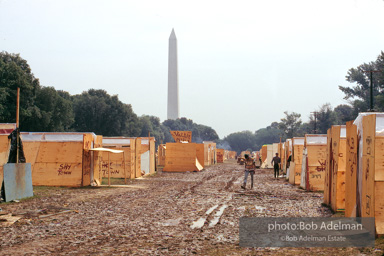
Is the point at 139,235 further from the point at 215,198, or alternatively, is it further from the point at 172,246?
the point at 215,198

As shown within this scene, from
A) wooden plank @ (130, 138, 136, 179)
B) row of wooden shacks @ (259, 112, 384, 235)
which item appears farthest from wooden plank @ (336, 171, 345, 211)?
wooden plank @ (130, 138, 136, 179)

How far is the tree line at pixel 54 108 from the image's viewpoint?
50.9m

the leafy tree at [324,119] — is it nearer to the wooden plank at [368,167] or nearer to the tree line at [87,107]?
the tree line at [87,107]

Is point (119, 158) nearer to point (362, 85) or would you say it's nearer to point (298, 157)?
point (298, 157)

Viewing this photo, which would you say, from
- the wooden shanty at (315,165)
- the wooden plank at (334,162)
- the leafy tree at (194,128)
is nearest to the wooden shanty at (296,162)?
the wooden shanty at (315,165)

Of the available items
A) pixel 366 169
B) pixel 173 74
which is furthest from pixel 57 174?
pixel 173 74

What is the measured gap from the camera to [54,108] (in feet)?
204

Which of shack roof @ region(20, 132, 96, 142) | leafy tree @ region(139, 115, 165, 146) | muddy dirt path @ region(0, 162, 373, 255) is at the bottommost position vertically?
muddy dirt path @ region(0, 162, 373, 255)

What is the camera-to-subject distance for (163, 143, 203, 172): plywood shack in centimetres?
4656

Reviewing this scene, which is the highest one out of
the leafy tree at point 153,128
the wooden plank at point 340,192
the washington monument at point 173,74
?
the washington monument at point 173,74

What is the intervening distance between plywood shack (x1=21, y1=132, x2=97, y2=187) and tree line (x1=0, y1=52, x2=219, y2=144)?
81.8ft

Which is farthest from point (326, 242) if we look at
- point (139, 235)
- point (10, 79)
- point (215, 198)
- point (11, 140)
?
point (10, 79)

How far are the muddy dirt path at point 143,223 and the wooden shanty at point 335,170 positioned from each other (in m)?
0.58

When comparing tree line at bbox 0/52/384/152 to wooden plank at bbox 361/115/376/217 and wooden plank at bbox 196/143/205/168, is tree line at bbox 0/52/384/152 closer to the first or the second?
wooden plank at bbox 196/143/205/168
